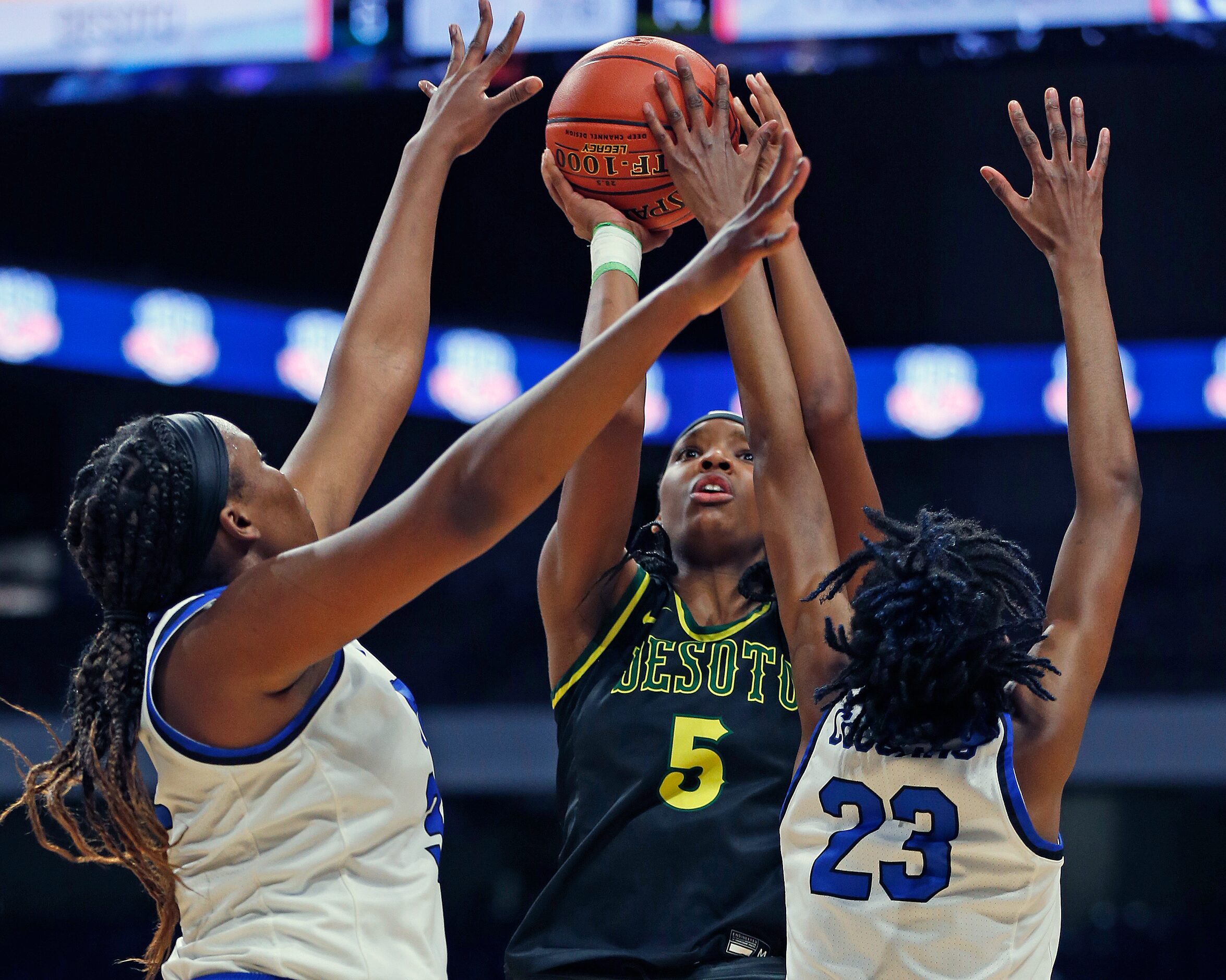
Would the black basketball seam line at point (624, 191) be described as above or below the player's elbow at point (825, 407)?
above

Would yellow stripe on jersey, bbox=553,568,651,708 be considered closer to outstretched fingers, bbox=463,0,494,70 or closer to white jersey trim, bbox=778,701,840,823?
white jersey trim, bbox=778,701,840,823

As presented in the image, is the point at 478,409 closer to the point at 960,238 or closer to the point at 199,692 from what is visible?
the point at 960,238

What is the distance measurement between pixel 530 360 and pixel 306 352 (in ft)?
4.08

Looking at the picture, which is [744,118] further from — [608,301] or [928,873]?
[928,873]

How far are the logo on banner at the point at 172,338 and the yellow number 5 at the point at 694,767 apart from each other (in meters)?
5.57

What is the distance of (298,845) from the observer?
1767 mm

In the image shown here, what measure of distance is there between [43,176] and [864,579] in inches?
285

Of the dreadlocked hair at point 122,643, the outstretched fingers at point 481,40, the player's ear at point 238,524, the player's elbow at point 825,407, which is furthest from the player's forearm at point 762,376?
the dreadlocked hair at point 122,643

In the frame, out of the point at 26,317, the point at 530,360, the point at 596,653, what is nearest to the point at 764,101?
the point at 596,653

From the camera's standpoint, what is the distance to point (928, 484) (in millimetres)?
9352

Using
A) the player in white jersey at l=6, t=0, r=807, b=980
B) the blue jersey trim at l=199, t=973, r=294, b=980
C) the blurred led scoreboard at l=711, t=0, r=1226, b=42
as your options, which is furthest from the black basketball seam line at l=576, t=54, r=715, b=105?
the blurred led scoreboard at l=711, t=0, r=1226, b=42

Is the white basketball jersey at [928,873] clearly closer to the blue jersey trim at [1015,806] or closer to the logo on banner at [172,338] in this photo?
the blue jersey trim at [1015,806]

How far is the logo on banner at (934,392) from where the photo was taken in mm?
7574

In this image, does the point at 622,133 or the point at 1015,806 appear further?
the point at 622,133
